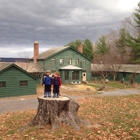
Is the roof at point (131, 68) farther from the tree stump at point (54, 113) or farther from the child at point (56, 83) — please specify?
the tree stump at point (54, 113)

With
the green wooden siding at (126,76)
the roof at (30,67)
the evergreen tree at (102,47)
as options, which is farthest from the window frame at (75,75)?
the evergreen tree at (102,47)

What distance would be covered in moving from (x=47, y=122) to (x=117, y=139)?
134 inches

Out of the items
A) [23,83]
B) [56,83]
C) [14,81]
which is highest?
[56,83]

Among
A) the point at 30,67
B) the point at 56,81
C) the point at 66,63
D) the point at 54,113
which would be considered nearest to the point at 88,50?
the point at 66,63

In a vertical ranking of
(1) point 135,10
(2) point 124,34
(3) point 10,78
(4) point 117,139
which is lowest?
(4) point 117,139

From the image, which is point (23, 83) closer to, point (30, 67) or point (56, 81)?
point (30, 67)

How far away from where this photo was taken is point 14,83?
80.4 feet

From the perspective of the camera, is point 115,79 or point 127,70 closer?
point 127,70

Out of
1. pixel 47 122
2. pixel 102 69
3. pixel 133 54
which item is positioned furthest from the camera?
pixel 133 54

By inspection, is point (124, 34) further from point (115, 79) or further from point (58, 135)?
point (58, 135)

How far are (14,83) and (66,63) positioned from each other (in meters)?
17.4

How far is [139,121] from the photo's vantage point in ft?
30.8

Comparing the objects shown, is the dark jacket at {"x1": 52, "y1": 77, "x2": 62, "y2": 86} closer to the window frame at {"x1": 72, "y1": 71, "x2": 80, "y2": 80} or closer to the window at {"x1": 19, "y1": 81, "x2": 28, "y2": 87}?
the window at {"x1": 19, "y1": 81, "x2": 28, "y2": 87}

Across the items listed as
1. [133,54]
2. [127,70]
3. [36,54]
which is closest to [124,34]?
[133,54]
